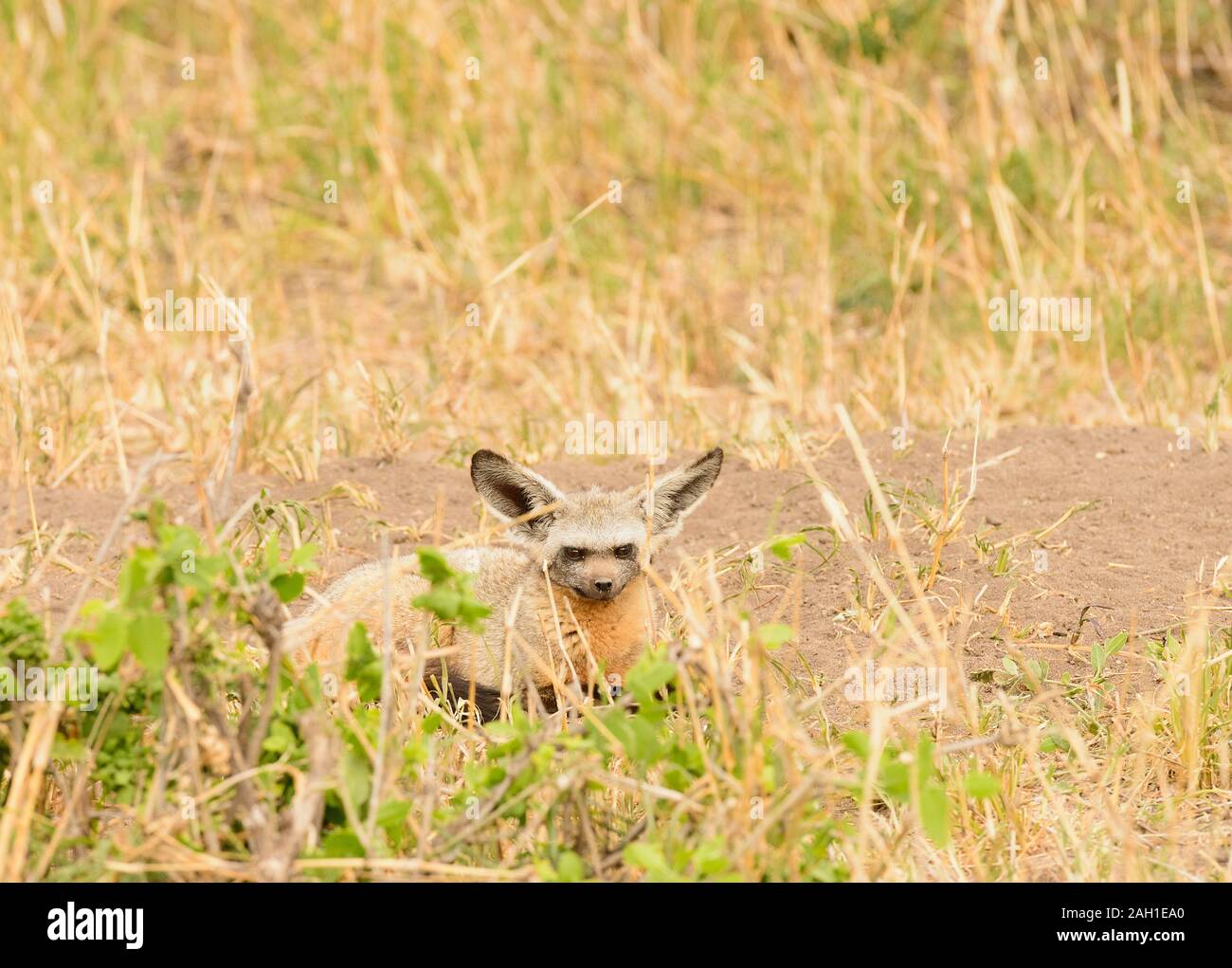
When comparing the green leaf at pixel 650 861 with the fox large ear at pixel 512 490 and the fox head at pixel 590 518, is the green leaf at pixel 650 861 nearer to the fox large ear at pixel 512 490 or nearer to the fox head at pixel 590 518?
the fox head at pixel 590 518

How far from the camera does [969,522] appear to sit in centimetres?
564

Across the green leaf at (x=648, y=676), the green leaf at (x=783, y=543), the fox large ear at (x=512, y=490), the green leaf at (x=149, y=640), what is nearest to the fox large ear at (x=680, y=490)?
the fox large ear at (x=512, y=490)

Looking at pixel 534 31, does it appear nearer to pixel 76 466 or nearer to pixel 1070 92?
pixel 1070 92

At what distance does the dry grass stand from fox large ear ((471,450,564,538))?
58 centimetres

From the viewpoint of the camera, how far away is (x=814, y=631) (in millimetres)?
5023

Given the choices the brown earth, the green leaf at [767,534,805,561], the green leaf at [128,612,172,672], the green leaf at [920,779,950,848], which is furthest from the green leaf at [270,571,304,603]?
the green leaf at [920,779,950,848]

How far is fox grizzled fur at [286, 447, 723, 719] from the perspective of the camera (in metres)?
5.02

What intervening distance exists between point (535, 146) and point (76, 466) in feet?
12.9

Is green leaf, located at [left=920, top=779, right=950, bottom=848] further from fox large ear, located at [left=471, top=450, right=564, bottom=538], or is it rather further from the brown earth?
fox large ear, located at [left=471, top=450, right=564, bottom=538]

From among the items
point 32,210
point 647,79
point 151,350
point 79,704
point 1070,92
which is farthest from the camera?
point 1070,92

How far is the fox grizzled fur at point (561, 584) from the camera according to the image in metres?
5.02

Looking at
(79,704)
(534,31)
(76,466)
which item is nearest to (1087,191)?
(534,31)

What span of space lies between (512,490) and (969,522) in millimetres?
1594

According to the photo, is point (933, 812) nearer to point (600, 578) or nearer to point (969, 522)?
point (600, 578)
